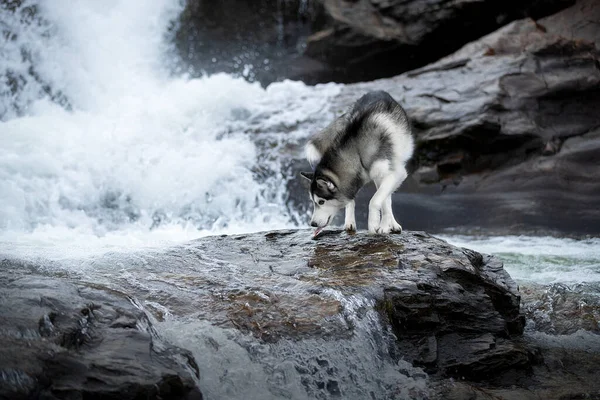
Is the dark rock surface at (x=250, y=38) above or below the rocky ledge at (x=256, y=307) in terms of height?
above

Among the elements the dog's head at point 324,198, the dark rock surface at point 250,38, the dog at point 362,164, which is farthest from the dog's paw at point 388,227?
the dark rock surface at point 250,38

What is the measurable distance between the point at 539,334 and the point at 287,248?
205cm

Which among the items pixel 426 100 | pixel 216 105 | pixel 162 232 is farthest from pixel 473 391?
pixel 216 105

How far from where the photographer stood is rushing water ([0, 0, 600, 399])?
3.75 m

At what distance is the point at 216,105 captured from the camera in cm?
1149

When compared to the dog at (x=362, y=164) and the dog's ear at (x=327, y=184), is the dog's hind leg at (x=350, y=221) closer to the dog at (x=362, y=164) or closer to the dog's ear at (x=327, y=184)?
the dog at (x=362, y=164)

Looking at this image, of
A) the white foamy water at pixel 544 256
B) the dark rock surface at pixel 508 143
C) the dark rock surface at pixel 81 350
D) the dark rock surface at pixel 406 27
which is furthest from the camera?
the dark rock surface at pixel 406 27

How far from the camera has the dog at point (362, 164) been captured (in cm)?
548

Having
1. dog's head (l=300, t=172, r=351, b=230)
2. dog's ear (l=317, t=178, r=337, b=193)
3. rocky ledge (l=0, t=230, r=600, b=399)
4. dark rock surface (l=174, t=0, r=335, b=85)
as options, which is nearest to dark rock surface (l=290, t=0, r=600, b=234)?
dog's head (l=300, t=172, r=351, b=230)

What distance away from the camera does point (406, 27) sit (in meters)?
13.6

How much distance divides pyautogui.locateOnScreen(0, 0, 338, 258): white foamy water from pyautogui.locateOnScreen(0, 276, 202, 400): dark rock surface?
5.01 ft

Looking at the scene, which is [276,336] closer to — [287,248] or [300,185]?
[287,248]

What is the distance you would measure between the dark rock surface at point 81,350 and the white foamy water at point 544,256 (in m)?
3.97

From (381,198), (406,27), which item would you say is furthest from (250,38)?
(381,198)
